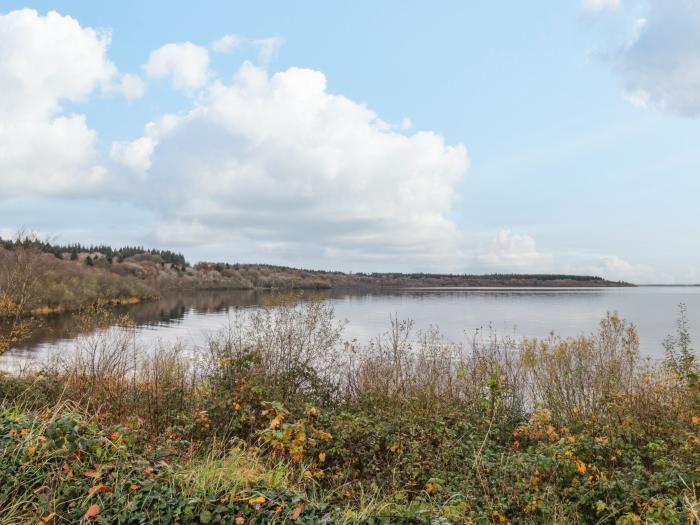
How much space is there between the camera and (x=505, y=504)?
6082 mm

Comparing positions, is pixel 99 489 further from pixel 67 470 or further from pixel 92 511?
pixel 67 470

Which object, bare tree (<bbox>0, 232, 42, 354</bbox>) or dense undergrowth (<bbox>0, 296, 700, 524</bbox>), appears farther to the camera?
bare tree (<bbox>0, 232, 42, 354</bbox>)

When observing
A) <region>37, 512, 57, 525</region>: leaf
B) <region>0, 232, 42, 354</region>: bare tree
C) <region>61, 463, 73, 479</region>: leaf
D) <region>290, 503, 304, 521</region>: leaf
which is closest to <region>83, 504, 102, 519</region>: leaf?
<region>37, 512, 57, 525</region>: leaf

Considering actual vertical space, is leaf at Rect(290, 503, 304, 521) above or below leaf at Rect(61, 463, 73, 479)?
below

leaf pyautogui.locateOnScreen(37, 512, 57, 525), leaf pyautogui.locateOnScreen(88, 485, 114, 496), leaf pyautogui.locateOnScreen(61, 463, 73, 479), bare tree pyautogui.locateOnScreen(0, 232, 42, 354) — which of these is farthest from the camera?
bare tree pyautogui.locateOnScreen(0, 232, 42, 354)

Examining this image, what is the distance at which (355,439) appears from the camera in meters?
8.52

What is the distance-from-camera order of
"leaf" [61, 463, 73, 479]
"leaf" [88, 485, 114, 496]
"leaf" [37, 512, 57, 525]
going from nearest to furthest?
"leaf" [37, 512, 57, 525] → "leaf" [88, 485, 114, 496] → "leaf" [61, 463, 73, 479]

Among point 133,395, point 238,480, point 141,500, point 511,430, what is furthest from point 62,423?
point 511,430

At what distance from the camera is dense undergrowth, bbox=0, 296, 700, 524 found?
4617 mm

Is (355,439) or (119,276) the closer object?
(355,439)

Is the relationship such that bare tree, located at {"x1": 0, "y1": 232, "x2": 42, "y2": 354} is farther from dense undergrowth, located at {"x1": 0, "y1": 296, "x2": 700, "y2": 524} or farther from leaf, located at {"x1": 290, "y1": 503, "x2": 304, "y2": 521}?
leaf, located at {"x1": 290, "y1": 503, "x2": 304, "y2": 521}

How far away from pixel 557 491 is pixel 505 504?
937 millimetres

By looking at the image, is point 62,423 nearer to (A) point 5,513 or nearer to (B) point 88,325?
(A) point 5,513

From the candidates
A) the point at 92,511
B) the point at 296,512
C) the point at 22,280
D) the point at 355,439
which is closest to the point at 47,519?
the point at 92,511
